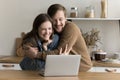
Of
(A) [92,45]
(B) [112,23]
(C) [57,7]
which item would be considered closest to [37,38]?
(C) [57,7]

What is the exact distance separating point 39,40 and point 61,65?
392mm

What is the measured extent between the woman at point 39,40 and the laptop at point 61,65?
0.81 feet

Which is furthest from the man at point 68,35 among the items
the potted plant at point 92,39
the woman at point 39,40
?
the potted plant at point 92,39

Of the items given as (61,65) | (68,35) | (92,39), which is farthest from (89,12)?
(61,65)

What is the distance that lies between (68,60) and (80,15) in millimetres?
2092

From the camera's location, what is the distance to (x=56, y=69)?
178cm

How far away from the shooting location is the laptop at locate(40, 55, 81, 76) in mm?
1729

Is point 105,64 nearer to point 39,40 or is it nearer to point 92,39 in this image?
point 92,39

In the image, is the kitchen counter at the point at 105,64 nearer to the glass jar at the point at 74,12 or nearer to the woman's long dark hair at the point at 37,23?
the glass jar at the point at 74,12

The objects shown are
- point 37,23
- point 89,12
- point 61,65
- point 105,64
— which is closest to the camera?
point 61,65

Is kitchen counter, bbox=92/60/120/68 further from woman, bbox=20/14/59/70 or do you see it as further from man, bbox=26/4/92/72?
woman, bbox=20/14/59/70

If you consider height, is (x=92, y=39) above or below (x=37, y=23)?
below

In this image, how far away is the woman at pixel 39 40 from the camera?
6.52 feet

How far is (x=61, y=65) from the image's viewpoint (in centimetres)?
176
